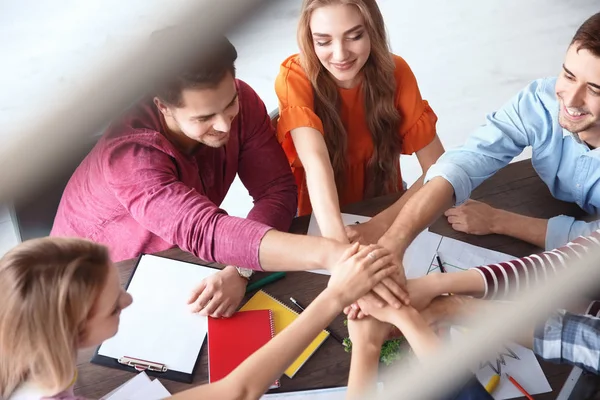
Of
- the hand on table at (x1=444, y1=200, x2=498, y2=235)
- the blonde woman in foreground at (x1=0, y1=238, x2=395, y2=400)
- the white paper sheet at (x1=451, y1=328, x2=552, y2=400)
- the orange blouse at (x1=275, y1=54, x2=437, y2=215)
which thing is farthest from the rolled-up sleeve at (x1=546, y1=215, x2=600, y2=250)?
the blonde woman in foreground at (x1=0, y1=238, x2=395, y2=400)

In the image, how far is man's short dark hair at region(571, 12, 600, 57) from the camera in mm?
1000

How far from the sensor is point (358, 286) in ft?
3.23

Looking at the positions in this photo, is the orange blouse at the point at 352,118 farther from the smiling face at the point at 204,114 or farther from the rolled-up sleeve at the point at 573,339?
the rolled-up sleeve at the point at 573,339

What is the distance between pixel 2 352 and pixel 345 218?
727mm

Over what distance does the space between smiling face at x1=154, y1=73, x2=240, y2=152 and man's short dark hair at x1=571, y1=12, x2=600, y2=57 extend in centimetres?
64

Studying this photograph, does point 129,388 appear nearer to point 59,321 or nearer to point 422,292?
point 59,321

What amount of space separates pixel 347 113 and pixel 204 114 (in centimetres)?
45

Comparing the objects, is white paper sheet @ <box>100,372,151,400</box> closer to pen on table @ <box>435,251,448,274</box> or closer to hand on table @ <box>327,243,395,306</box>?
hand on table @ <box>327,243,395,306</box>

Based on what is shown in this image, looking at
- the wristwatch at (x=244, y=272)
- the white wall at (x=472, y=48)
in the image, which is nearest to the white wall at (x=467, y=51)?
the white wall at (x=472, y=48)

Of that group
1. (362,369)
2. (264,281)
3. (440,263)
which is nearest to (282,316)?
(264,281)

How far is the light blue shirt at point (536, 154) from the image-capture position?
117 centimetres

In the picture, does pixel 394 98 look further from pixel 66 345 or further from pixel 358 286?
pixel 66 345

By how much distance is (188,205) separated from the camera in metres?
1.05

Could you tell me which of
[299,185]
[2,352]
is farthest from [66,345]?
[299,185]
